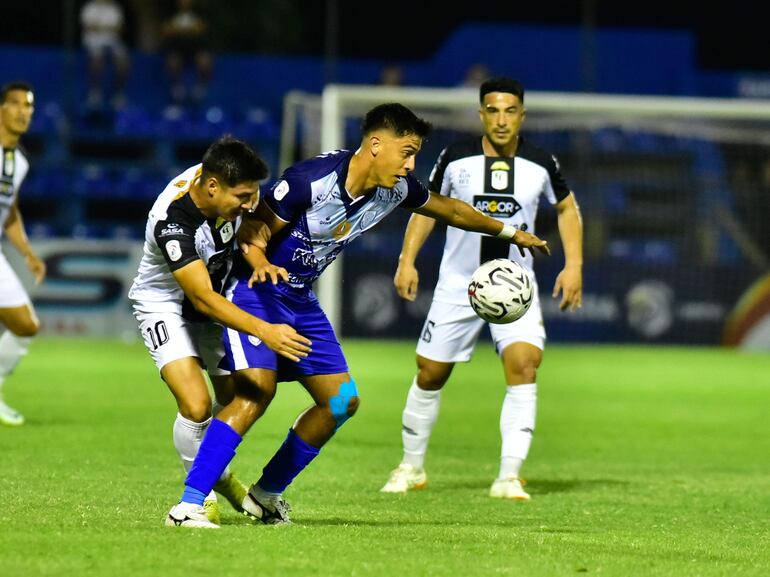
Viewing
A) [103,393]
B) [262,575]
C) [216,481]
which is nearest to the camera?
[262,575]

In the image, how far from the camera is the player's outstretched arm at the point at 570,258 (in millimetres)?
8523

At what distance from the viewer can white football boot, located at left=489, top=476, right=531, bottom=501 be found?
325 inches

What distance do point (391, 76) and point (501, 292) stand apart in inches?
712

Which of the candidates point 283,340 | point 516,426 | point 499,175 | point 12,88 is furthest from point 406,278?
point 12,88

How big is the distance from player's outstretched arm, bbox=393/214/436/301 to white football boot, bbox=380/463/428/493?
3.45 ft

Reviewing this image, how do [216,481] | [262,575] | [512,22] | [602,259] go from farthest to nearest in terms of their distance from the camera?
[512,22] < [602,259] < [216,481] < [262,575]

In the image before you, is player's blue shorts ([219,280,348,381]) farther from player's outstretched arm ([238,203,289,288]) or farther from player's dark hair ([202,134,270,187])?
player's dark hair ([202,134,270,187])

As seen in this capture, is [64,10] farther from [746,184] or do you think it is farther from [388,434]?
[388,434]

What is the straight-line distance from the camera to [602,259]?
2325cm

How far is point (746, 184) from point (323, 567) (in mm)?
19827

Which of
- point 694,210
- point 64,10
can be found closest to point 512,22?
point 694,210

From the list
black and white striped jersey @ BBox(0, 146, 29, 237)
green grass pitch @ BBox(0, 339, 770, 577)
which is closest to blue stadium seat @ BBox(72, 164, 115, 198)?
green grass pitch @ BBox(0, 339, 770, 577)

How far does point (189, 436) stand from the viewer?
22.4 ft

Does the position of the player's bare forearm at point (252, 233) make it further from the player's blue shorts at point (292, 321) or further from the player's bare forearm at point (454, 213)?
the player's bare forearm at point (454, 213)
